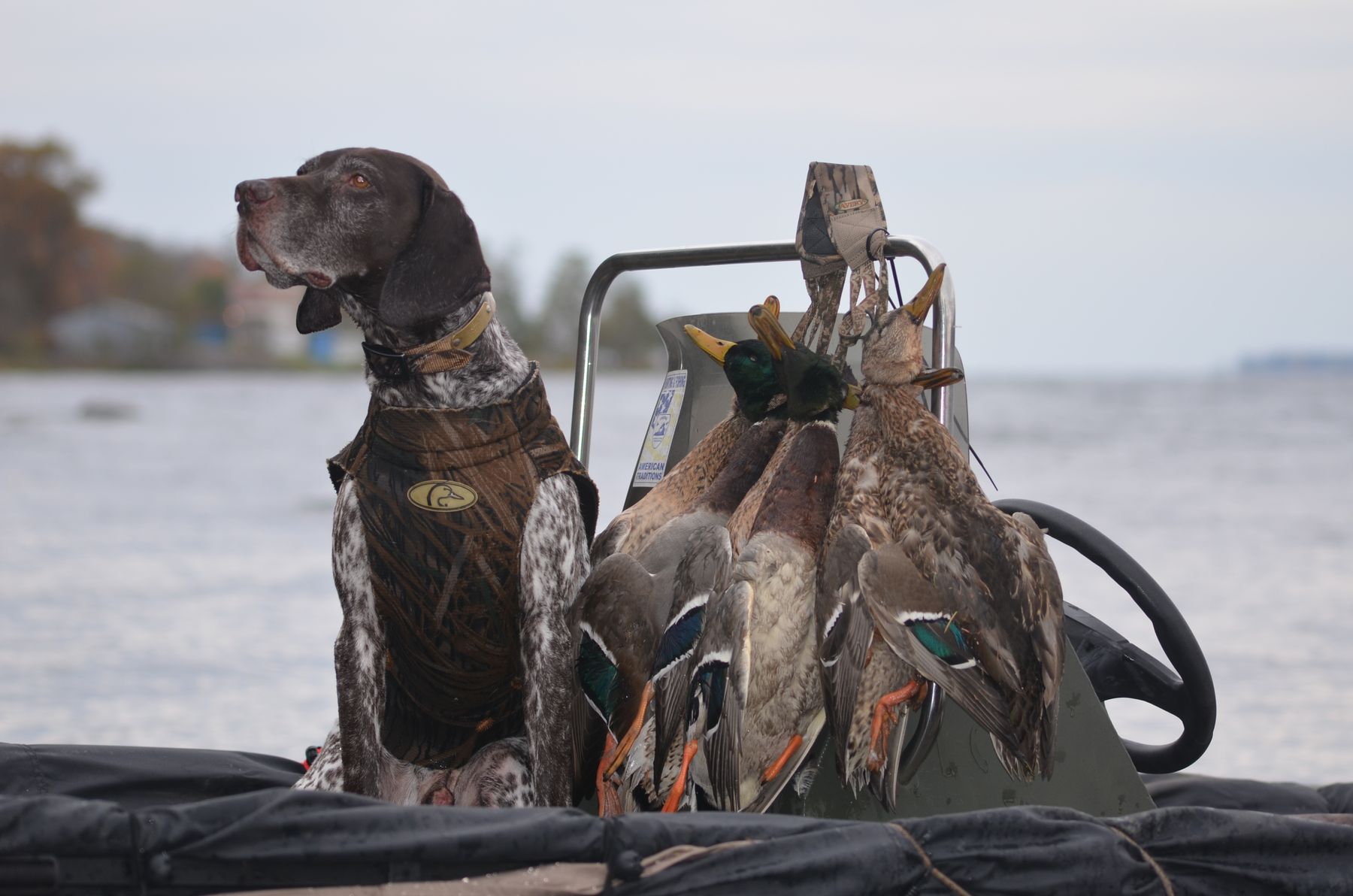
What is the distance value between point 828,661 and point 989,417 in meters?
21.3

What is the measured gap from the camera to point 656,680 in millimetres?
1958

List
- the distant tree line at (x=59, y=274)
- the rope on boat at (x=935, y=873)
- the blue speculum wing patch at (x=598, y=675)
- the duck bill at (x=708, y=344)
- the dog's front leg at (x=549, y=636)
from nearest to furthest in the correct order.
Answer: the rope on boat at (x=935, y=873), the blue speculum wing patch at (x=598, y=675), the dog's front leg at (x=549, y=636), the duck bill at (x=708, y=344), the distant tree line at (x=59, y=274)

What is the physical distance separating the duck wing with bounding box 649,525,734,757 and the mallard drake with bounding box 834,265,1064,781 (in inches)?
7.2

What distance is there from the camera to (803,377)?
210 cm

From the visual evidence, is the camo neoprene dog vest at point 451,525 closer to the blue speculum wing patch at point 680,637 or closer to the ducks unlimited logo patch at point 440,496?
the ducks unlimited logo patch at point 440,496

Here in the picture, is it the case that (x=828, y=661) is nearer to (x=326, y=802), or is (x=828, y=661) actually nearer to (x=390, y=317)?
(x=326, y=802)

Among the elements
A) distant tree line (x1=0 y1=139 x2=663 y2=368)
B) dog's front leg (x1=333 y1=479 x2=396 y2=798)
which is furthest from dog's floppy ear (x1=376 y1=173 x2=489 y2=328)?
distant tree line (x1=0 y1=139 x2=663 y2=368)

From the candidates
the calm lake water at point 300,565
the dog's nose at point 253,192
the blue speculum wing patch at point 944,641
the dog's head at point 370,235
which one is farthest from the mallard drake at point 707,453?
the calm lake water at point 300,565

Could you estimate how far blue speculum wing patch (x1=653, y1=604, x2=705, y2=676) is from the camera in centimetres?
194

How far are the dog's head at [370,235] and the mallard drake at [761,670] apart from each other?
643 mm

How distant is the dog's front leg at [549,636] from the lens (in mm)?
2156

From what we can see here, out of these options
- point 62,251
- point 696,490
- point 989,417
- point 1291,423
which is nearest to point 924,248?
point 696,490

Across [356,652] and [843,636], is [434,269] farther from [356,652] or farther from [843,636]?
[843,636]

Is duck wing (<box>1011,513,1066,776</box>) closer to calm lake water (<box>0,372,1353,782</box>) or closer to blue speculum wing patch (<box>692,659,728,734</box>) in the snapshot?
blue speculum wing patch (<box>692,659,728,734</box>)
